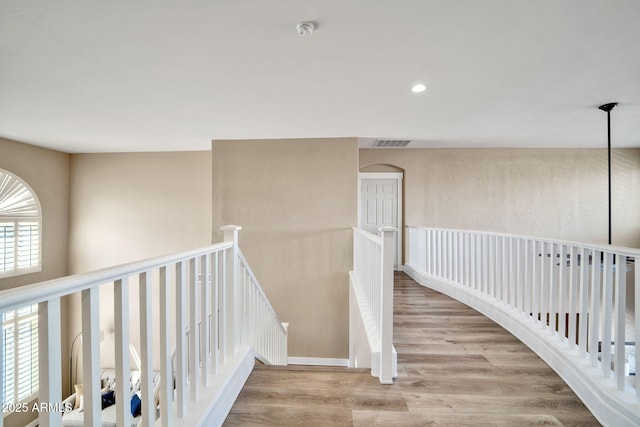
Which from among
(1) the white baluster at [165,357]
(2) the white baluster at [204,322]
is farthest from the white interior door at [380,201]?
(1) the white baluster at [165,357]

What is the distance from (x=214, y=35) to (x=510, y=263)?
11.0ft

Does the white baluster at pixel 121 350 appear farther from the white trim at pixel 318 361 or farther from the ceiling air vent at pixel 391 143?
the ceiling air vent at pixel 391 143

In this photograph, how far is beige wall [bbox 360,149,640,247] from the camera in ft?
17.4

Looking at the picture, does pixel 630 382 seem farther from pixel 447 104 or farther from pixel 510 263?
pixel 447 104

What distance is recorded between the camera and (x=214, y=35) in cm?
191

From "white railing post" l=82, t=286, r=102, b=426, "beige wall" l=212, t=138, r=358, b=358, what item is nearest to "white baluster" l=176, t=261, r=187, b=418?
"white railing post" l=82, t=286, r=102, b=426

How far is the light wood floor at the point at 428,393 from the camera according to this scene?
5.46 feet

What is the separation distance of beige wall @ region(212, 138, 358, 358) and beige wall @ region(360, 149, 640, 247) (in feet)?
5.64

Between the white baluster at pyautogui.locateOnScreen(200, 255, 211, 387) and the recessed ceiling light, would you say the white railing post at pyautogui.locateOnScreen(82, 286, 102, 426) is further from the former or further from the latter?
the recessed ceiling light

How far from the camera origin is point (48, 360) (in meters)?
0.76

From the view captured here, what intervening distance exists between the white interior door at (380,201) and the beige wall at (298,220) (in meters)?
1.23

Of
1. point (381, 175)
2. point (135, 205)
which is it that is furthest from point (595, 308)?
point (135, 205)

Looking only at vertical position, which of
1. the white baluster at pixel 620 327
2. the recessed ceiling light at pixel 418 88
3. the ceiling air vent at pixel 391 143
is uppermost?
the ceiling air vent at pixel 391 143

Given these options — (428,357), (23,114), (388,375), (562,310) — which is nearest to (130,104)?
(23,114)
